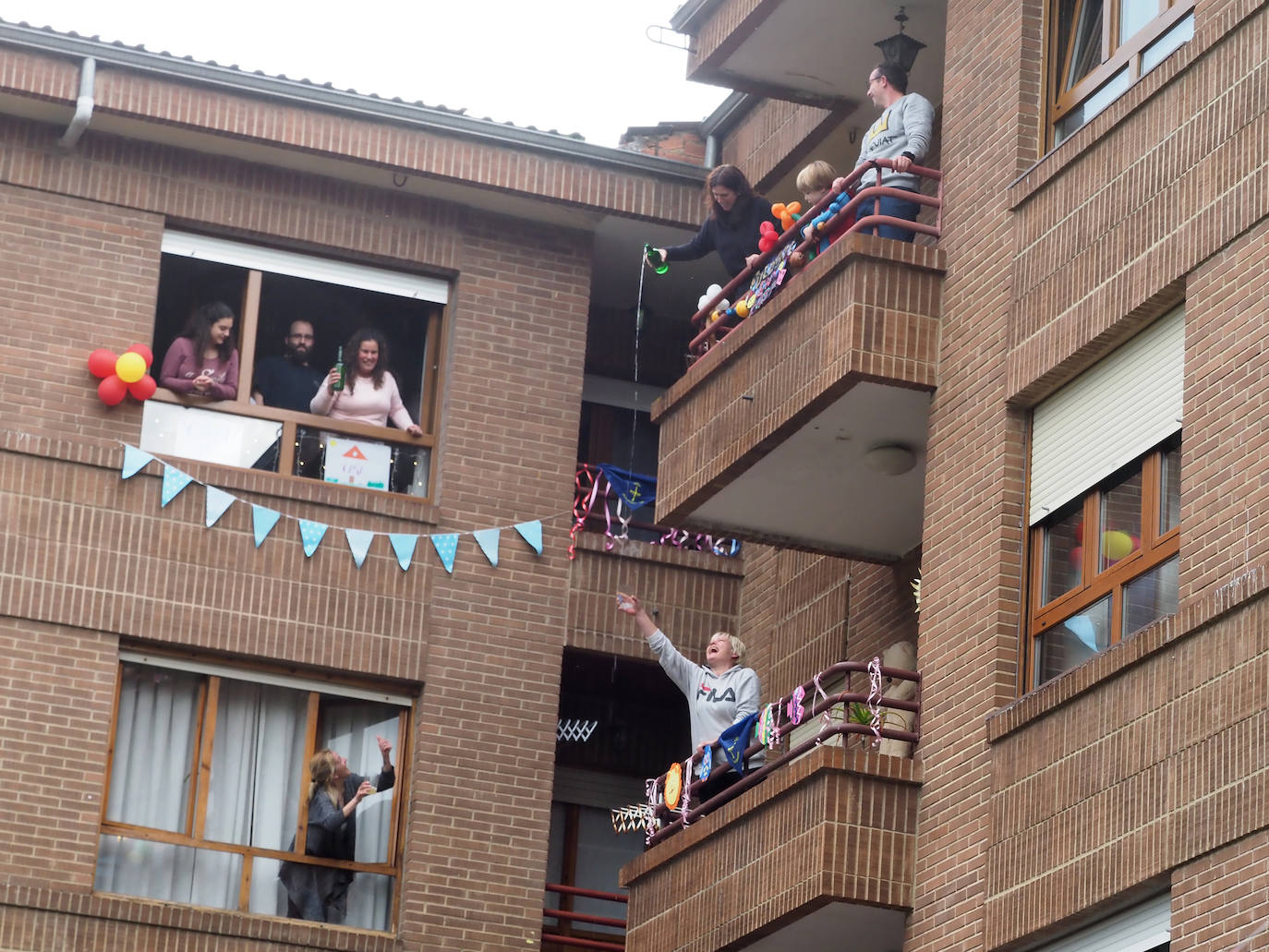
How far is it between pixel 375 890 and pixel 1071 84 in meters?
7.93

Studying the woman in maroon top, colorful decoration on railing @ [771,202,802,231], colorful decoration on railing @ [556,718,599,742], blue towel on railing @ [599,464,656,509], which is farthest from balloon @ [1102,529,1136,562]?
colorful decoration on railing @ [556,718,599,742]

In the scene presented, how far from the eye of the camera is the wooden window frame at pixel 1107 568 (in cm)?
1258

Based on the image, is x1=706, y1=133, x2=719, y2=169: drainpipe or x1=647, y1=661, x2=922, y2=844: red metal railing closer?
x1=647, y1=661, x2=922, y2=844: red metal railing

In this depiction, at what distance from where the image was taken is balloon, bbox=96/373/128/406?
18625 mm

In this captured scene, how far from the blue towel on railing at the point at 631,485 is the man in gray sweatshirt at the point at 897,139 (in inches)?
195

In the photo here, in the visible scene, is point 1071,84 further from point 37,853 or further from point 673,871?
point 37,853

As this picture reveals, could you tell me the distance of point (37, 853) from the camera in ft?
57.7

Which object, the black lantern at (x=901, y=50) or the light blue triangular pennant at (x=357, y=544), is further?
the light blue triangular pennant at (x=357, y=544)

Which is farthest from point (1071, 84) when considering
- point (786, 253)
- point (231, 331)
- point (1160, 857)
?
point (231, 331)

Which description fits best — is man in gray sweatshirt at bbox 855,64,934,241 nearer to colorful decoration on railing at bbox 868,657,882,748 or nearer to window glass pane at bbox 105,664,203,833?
colorful decoration on railing at bbox 868,657,882,748

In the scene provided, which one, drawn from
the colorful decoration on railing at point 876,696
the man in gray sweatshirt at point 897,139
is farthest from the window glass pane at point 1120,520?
the man in gray sweatshirt at point 897,139

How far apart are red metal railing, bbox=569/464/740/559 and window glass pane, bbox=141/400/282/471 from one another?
7.96ft

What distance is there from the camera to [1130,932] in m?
11.9

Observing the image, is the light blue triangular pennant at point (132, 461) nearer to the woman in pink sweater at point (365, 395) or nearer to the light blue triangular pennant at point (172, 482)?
the light blue triangular pennant at point (172, 482)
